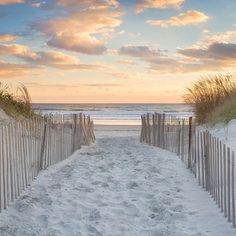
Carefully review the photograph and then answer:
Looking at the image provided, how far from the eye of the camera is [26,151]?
8.86m

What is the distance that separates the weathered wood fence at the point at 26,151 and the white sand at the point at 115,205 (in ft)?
0.72

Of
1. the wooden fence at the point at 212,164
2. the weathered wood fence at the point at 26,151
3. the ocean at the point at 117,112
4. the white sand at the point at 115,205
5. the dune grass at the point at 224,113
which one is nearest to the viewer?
the white sand at the point at 115,205

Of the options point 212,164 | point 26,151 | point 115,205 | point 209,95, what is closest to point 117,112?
point 209,95

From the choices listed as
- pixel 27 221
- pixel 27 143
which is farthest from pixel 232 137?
pixel 27 221

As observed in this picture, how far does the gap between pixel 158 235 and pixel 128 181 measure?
10.3 ft

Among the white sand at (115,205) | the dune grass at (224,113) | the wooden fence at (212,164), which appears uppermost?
the dune grass at (224,113)

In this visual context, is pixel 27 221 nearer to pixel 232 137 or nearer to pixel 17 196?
pixel 17 196

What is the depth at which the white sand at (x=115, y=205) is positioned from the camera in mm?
6184

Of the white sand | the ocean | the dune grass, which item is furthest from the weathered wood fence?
the ocean

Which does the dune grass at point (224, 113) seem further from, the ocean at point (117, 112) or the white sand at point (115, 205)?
the ocean at point (117, 112)

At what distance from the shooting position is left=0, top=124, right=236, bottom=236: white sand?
6.18 metres

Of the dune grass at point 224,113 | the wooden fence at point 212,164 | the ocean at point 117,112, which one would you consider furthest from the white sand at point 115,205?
the ocean at point 117,112

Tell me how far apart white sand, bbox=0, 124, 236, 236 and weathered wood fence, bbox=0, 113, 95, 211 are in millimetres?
219

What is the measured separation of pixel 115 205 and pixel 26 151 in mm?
2389
